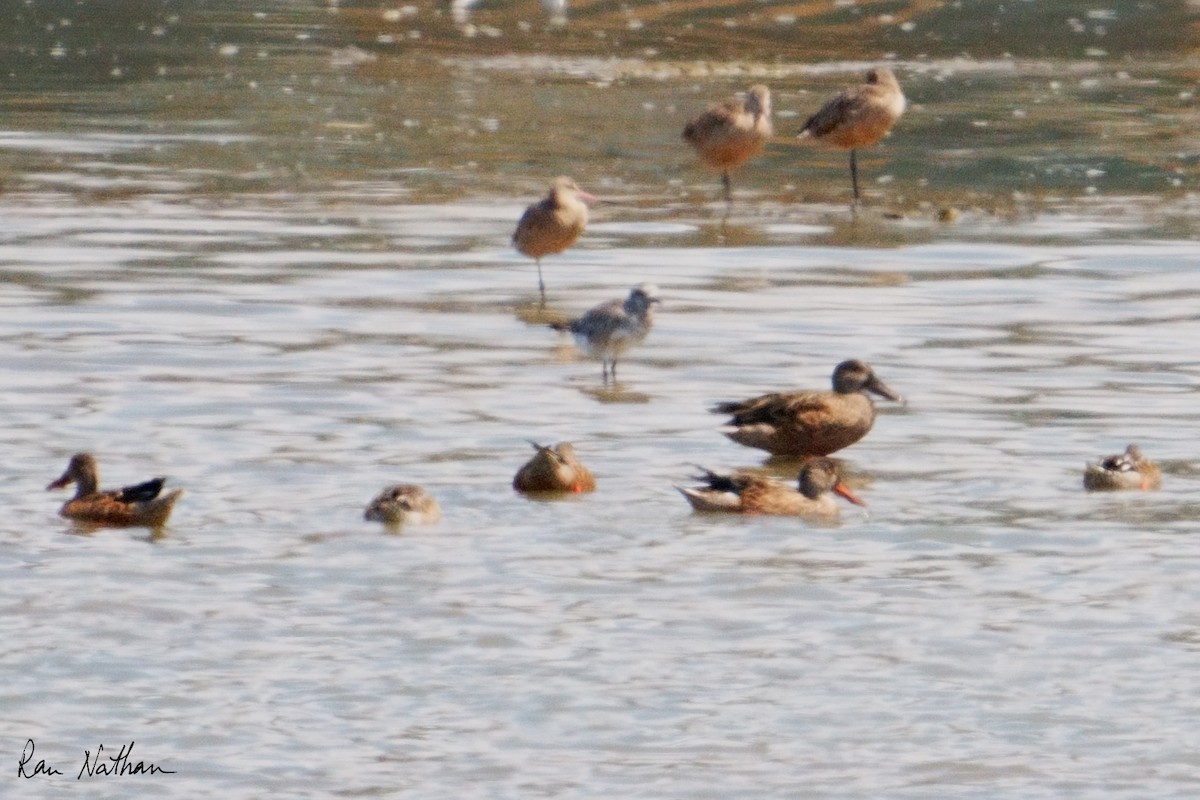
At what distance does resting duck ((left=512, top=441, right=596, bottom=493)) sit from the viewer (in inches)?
446

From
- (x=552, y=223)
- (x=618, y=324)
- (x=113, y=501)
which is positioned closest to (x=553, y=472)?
(x=113, y=501)

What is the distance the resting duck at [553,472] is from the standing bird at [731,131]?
435 inches

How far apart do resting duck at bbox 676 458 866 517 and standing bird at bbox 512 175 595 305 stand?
20.4ft

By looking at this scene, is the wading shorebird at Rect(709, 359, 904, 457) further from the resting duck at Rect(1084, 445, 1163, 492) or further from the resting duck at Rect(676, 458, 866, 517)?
the resting duck at Rect(1084, 445, 1163, 492)

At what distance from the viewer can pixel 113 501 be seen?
1087 centimetres

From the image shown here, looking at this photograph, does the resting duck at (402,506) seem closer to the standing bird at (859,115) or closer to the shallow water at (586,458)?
the shallow water at (586,458)

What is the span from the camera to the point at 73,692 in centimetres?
837

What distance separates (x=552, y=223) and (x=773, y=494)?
656 centimetres

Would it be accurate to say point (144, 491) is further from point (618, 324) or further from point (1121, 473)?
point (618, 324)

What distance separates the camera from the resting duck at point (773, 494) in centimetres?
1127
